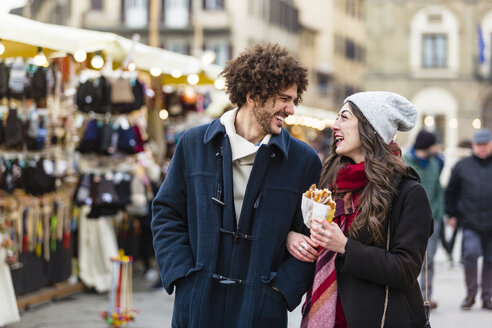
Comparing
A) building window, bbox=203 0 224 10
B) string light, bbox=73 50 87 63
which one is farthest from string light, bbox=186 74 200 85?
building window, bbox=203 0 224 10

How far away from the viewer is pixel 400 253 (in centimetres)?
371

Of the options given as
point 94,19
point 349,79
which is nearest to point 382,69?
point 349,79

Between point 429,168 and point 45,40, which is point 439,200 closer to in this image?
point 429,168

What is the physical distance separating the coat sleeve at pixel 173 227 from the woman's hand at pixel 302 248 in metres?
0.46

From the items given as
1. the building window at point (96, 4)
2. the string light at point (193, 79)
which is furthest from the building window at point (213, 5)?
the string light at point (193, 79)

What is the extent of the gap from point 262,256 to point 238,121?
26.2 inches

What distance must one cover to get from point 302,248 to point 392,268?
42 centimetres

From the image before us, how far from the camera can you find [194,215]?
397 centimetres

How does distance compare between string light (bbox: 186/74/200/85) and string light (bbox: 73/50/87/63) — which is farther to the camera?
string light (bbox: 186/74/200/85)

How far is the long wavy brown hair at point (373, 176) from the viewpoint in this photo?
374 cm

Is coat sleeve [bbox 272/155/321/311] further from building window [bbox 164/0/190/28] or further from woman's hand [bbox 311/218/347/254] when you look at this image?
building window [bbox 164/0/190/28]

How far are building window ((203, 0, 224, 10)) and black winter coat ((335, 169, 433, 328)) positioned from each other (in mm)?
43040

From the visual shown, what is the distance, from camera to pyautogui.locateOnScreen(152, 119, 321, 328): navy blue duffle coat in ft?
12.6

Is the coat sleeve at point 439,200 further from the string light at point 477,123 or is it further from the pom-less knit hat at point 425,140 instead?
the string light at point 477,123
